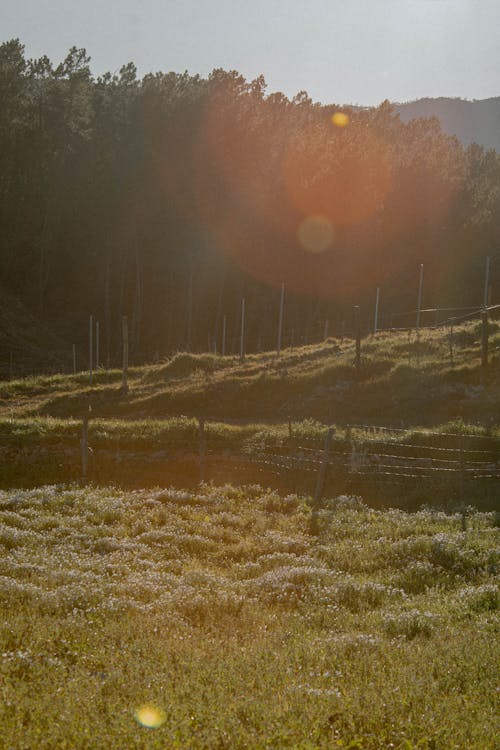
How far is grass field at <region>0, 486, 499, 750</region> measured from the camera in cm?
823

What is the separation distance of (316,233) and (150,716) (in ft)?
216

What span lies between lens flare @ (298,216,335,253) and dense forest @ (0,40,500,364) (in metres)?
0.12

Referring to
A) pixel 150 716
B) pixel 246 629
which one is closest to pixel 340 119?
pixel 246 629

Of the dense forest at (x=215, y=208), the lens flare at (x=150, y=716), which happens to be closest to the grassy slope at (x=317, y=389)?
the dense forest at (x=215, y=208)

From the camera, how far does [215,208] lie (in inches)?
2940

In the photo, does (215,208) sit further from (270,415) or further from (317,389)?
(270,415)

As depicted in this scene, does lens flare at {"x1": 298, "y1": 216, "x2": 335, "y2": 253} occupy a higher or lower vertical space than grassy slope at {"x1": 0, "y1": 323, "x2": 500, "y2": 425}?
higher

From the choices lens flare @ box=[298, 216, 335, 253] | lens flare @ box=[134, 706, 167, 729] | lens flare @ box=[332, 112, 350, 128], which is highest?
lens flare @ box=[332, 112, 350, 128]

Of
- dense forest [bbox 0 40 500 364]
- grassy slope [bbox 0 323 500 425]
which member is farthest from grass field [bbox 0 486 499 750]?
dense forest [bbox 0 40 500 364]

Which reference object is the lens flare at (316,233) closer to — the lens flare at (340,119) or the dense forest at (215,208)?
the dense forest at (215,208)

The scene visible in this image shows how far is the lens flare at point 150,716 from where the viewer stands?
26.7 ft

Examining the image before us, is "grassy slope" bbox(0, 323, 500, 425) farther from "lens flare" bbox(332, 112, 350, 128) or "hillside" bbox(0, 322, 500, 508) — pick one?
"lens flare" bbox(332, 112, 350, 128)

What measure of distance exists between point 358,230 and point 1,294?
3467 centimetres

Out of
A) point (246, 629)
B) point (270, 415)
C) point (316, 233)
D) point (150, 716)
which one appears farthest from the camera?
point (316, 233)
